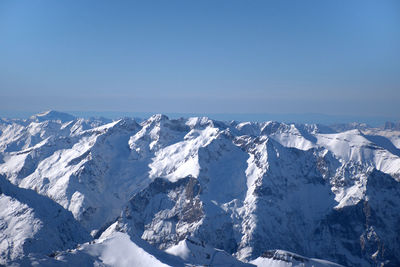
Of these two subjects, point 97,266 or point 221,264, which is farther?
point 221,264

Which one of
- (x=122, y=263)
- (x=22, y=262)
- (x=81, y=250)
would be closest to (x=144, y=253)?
(x=122, y=263)

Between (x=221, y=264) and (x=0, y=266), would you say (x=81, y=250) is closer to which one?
(x=0, y=266)

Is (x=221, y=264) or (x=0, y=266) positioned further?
(x=221, y=264)

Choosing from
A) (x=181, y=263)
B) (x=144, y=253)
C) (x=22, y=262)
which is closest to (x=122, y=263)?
(x=144, y=253)

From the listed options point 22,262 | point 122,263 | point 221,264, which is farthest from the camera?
point 221,264

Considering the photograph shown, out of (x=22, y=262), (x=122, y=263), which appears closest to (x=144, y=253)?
(x=122, y=263)

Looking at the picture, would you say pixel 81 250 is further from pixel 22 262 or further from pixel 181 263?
pixel 181 263

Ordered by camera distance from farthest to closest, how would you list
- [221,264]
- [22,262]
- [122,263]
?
[221,264], [122,263], [22,262]

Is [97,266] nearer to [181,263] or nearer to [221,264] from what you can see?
[181,263]
